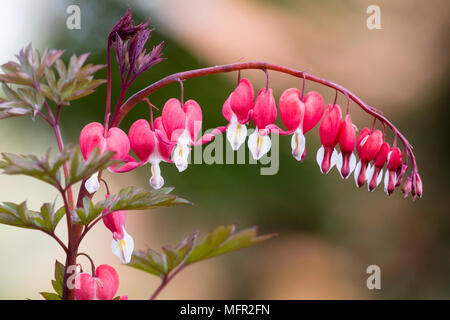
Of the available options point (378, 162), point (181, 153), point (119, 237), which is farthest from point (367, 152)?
point (119, 237)

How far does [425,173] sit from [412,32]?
0.90m

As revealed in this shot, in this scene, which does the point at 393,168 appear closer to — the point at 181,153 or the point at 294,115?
the point at 294,115

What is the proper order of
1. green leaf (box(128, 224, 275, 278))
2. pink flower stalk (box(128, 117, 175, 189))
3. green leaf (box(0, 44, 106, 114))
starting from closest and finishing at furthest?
green leaf (box(128, 224, 275, 278)) < green leaf (box(0, 44, 106, 114)) < pink flower stalk (box(128, 117, 175, 189))

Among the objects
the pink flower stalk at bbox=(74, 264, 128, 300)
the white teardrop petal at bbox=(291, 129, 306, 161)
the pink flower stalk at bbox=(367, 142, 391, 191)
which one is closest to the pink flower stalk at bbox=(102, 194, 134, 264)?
the pink flower stalk at bbox=(74, 264, 128, 300)

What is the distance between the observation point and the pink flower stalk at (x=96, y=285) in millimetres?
679

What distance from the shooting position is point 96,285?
70 cm

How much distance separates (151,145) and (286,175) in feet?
6.42

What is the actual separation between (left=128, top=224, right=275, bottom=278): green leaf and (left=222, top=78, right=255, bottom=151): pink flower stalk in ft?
0.83

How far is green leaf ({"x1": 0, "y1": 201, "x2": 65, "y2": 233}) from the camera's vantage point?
2.16ft

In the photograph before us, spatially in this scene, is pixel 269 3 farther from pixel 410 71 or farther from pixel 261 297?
pixel 261 297

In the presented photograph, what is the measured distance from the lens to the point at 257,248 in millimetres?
2764

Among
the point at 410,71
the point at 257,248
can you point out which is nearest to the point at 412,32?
the point at 410,71

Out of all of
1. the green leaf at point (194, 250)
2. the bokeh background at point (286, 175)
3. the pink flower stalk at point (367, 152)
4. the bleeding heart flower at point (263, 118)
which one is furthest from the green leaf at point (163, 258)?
the bokeh background at point (286, 175)

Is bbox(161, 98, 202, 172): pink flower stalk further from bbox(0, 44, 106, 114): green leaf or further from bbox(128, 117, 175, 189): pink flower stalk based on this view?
bbox(0, 44, 106, 114): green leaf
